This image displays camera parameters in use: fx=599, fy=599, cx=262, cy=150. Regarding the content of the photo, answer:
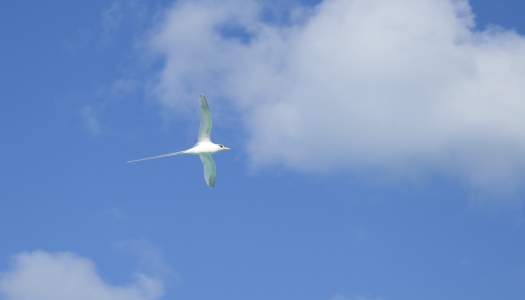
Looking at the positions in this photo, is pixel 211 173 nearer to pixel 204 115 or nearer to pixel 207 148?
pixel 207 148

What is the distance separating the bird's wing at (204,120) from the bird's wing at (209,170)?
243cm

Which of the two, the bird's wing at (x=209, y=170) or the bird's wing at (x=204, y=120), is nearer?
the bird's wing at (x=204, y=120)

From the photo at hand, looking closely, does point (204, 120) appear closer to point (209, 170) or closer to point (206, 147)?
point (206, 147)

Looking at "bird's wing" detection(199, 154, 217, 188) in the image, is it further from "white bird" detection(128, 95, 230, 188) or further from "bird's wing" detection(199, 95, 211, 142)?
"bird's wing" detection(199, 95, 211, 142)

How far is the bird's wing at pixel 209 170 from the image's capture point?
39625 millimetres

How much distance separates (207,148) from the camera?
37.8 m

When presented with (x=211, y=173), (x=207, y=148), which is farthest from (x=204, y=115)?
(x=211, y=173)

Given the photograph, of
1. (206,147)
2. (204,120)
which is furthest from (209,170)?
(204,120)

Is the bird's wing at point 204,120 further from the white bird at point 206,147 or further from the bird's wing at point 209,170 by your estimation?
the bird's wing at point 209,170

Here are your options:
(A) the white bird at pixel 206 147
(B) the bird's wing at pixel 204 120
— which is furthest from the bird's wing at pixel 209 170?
(B) the bird's wing at pixel 204 120

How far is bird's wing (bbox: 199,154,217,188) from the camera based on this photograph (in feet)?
130

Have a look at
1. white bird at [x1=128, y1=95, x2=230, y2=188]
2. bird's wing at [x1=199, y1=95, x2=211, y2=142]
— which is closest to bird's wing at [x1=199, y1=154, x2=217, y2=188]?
white bird at [x1=128, y1=95, x2=230, y2=188]

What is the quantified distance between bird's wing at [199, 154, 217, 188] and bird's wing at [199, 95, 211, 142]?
2.43 m

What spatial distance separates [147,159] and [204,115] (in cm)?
443
